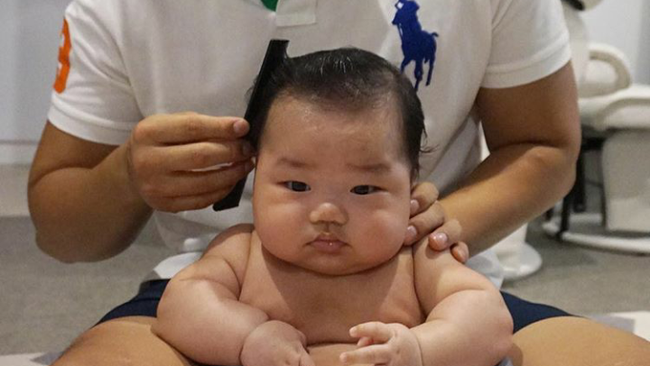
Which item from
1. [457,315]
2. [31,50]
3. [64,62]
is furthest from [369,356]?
[31,50]

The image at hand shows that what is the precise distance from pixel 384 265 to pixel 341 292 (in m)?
0.05

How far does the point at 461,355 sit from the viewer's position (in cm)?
70

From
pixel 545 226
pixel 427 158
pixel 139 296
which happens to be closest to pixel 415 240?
pixel 427 158

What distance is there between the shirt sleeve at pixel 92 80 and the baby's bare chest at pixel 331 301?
28 centimetres

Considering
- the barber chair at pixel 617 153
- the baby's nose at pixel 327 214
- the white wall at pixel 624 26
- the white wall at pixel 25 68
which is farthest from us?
the white wall at pixel 624 26

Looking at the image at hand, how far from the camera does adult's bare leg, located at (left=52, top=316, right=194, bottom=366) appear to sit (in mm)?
700

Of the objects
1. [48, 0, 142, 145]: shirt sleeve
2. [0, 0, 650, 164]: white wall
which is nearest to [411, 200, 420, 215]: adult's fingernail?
[48, 0, 142, 145]: shirt sleeve

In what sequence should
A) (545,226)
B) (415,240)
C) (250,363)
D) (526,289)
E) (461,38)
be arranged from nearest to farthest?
(250,363) → (415,240) → (461,38) → (526,289) → (545,226)

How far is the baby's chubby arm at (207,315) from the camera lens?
714mm

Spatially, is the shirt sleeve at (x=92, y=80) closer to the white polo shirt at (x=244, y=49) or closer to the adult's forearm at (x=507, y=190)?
the white polo shirt at (x=244, y=49)

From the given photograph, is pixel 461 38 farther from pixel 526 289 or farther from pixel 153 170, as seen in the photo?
pixel 526 289

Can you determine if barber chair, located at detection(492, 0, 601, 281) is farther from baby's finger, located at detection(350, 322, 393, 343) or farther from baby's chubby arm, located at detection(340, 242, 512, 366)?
baby's finger, located at detection(350, 322, 393, 343)

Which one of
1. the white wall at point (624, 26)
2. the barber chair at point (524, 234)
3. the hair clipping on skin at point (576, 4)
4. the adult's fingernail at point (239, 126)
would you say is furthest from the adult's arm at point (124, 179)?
the white wall at point (624, 26)

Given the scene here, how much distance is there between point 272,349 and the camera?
0.69 metres
